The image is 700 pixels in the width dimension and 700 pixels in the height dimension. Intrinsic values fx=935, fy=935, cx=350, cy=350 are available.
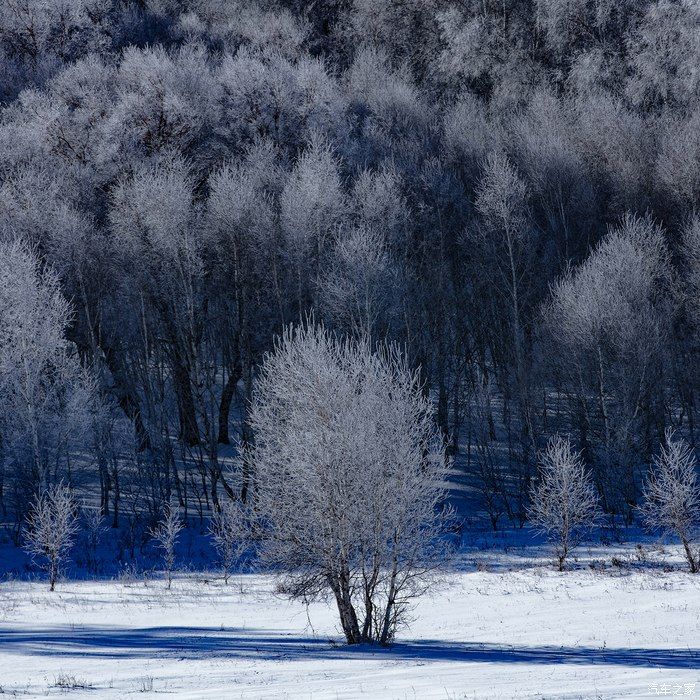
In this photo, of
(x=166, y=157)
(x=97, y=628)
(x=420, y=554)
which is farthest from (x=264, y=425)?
(x=166, y=157)

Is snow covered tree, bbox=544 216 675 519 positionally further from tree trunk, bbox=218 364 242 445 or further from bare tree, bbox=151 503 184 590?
bare tree, bbox=151 503 184 590

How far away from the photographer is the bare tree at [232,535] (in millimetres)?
23916

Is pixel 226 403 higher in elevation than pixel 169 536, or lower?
higher

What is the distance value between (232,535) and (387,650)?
9.21 m

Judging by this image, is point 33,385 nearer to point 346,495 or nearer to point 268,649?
point 346,495

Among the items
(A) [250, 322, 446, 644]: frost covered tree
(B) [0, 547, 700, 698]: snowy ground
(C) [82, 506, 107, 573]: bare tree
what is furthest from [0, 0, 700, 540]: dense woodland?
(A) [250, 322, 446, 644]: frost covered tree

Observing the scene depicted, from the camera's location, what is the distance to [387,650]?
17781mm

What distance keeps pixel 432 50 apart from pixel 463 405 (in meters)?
31.1

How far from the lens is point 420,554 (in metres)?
18.9

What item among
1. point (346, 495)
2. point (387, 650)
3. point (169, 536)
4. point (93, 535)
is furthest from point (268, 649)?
point (93, 535)

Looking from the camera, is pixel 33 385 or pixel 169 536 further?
pixel 33 385

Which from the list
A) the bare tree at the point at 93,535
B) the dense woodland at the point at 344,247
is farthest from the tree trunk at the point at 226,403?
the bare tree at the point at 93,535

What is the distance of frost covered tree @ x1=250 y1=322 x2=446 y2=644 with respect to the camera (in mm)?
18641

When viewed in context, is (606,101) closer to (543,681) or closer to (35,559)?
(35,559)
